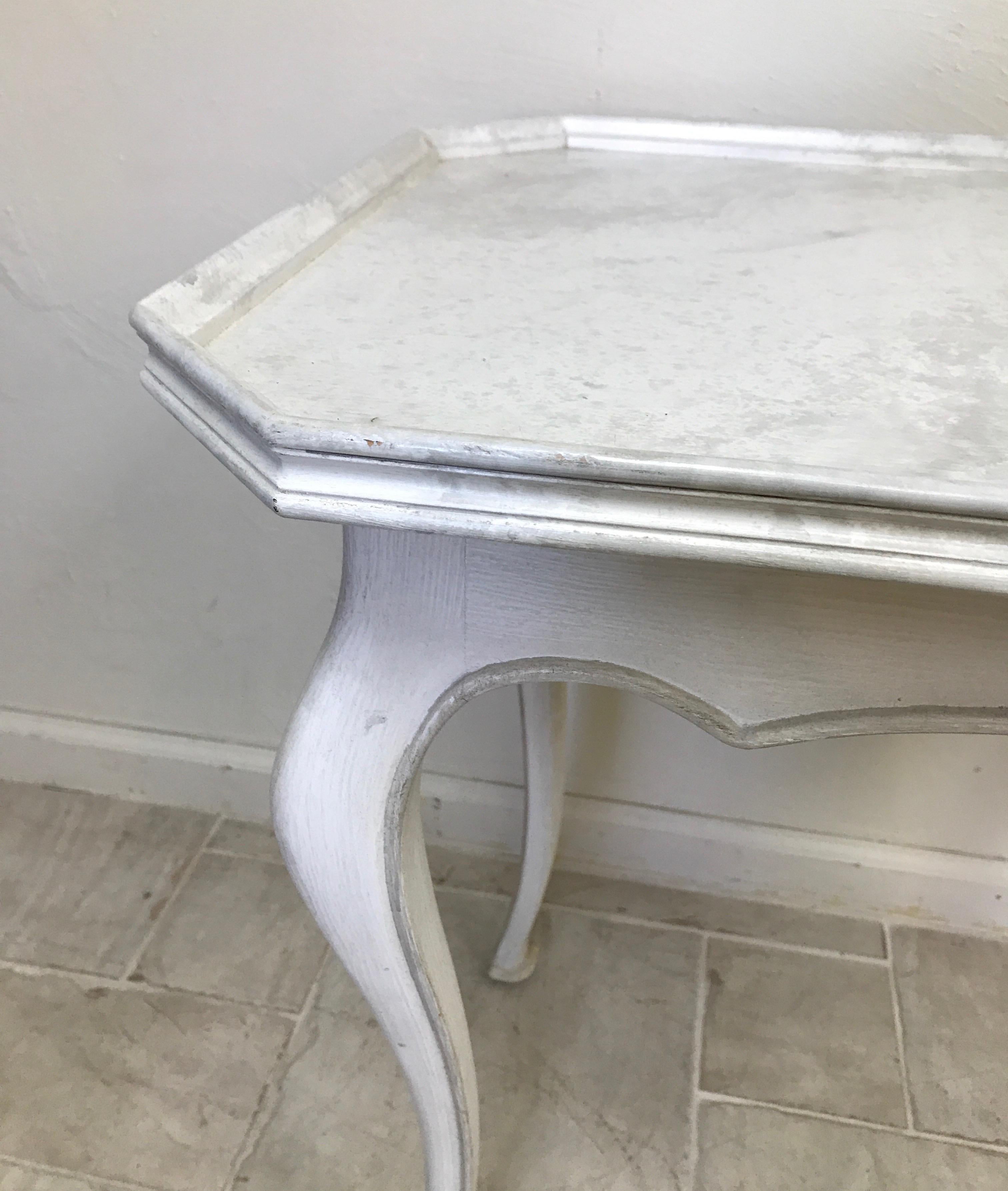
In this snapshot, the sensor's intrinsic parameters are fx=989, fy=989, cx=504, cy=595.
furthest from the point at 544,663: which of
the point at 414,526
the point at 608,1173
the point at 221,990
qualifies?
the point at 221,990

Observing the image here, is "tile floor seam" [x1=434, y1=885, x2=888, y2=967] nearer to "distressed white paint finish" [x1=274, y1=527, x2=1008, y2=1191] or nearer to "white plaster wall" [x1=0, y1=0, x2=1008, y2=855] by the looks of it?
"white plaster wall" [x1=0, y1=0, x2=1008, y2=855]

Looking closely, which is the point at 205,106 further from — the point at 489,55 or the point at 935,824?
the point at 935,824

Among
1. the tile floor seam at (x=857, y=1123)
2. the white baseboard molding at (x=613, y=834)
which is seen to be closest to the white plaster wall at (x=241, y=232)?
the white baseboard molding at (x=613, y=834)

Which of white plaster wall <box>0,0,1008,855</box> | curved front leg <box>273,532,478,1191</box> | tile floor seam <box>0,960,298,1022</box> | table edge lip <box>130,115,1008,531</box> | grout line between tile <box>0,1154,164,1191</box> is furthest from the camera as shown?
tile floor seam <box>0,960,298,1022</box>

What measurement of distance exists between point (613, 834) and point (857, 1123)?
14.4 inches

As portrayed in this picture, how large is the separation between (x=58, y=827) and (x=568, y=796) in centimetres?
62

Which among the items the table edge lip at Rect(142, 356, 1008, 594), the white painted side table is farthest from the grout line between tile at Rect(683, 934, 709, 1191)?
the table edge lip at Rect(142, 356, 1008, 594)

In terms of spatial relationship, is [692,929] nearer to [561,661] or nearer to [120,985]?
[120,985]

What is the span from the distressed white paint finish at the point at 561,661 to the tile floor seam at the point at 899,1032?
2.14 feet

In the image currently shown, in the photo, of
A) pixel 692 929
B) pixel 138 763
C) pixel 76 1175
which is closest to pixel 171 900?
pixel 138 763

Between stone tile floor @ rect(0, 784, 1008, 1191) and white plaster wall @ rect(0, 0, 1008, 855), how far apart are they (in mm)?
139

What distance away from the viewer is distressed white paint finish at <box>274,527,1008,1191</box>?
1.26 feet

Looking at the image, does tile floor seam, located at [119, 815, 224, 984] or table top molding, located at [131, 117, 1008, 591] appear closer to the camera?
table top molding, located at [131, 117, 1008, 591]

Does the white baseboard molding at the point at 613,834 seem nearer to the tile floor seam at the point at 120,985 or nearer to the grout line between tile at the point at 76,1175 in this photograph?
the tile floor seam at the point at 120,985
